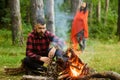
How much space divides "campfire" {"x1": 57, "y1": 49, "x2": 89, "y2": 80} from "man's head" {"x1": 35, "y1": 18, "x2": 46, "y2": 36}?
0.87m

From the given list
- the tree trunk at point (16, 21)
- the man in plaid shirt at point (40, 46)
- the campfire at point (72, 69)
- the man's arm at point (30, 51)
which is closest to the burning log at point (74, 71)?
the campfire at point (72, 69)

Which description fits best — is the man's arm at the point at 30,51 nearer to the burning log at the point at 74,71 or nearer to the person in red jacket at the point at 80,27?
the burning log at the point at 74,71

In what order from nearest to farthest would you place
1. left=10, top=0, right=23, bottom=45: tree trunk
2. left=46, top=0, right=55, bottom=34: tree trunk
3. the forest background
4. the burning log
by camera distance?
the burning log
the forest background
left=46, top=0, right=55, bottom=34: tree trunk
left=10, top=0, right=23, bottom=45: tree trunk

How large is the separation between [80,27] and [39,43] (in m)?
6.01

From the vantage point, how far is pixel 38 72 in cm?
906

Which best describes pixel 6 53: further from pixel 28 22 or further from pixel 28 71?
pixel 28 22

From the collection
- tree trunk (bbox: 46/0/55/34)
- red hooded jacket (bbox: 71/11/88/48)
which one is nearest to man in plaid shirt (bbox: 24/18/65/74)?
red hooded jacket (bbox: 71/11/88/48)

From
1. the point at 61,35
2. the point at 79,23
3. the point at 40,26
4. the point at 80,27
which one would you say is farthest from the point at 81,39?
the point at 40,26

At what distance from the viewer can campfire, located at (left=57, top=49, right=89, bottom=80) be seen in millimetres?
7855

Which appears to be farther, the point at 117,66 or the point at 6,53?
the point at 6,53

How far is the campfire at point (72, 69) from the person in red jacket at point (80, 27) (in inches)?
248

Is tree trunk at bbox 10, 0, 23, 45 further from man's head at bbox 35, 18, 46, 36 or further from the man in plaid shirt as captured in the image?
man's head at bbox 35, 18, 46, 36

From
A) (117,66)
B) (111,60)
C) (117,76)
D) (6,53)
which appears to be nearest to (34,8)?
(6,53)

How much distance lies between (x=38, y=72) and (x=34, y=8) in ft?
22.1
